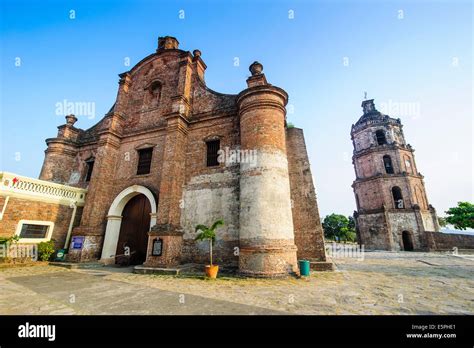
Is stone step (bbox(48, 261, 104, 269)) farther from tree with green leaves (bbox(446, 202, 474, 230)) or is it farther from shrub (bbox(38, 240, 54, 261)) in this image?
tree with green leaves (bbox(446, 202, 474, 230))

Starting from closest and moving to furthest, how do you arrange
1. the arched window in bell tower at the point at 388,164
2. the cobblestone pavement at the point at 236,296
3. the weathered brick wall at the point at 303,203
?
the cobblestone pavement at the point at 236,296 < the weathered brick wall at the point at 303,203 < the arched window in bell tower at the point at 388,164

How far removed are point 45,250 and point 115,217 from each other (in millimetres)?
3317

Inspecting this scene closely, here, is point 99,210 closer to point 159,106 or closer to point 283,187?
point 159,106

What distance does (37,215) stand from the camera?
10.5 metres

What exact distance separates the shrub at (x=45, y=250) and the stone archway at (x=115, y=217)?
2401 mm

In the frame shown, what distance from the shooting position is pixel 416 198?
77.1ft

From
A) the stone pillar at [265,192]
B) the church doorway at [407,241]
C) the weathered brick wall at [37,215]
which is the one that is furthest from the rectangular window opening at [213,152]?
the church doorway at [407,241]

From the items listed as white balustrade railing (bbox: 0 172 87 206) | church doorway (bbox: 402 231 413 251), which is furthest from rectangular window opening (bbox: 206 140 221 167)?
church doorway (bbox: 402 231 413 251)

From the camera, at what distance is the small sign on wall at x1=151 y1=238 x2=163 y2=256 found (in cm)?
898

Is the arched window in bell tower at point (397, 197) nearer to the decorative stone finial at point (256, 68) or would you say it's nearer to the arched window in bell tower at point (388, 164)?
the arched window in bell tower at point (388, 164)

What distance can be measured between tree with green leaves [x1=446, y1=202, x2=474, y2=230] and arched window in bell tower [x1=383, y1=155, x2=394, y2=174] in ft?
28.2

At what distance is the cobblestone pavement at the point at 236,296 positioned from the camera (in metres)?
4.19
